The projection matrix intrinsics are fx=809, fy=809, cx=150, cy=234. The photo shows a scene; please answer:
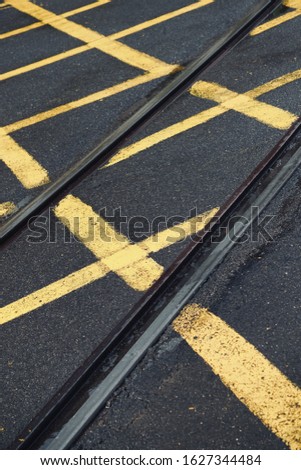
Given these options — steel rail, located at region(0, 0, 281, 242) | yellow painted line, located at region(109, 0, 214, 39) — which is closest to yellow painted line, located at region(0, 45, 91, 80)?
yellow painted line, located at region(109, 0, 214, 39)

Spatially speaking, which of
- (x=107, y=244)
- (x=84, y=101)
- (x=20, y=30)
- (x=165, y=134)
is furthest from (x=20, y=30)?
(x=107, y=244)

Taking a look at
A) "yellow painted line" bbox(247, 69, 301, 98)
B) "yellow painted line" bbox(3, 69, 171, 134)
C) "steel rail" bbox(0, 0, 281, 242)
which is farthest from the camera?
"yellow painted line" bbox(3, 69, 171, 134)

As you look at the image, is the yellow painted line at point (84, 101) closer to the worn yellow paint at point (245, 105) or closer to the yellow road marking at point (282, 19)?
the worn yellow paint at point (245, 105)

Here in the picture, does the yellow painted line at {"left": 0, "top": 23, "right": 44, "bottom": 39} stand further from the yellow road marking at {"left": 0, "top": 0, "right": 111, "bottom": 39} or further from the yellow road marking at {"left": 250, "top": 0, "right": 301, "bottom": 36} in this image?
the yellow road marking at {"left": 250, "top": 0, "right": 301, "bottom": 36}

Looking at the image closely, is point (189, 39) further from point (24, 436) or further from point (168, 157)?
point (24, 436)

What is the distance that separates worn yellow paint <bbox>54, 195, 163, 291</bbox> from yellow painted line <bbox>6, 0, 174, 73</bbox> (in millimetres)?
2013

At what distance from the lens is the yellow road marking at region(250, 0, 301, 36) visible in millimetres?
7105

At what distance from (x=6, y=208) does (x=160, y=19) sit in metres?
3.20

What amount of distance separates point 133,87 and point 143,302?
271cm

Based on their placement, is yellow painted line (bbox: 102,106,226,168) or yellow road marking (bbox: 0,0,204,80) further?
yellow road marking (bbox: 0,0,204,80)

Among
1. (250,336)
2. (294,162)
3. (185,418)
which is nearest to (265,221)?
(294,162)

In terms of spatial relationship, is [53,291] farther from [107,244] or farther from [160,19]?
[160,19]

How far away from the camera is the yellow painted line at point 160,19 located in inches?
297

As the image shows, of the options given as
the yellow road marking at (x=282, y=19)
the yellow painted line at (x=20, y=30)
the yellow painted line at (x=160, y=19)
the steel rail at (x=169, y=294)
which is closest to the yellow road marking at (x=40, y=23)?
the yellow painted line at (x=20, y=30)
